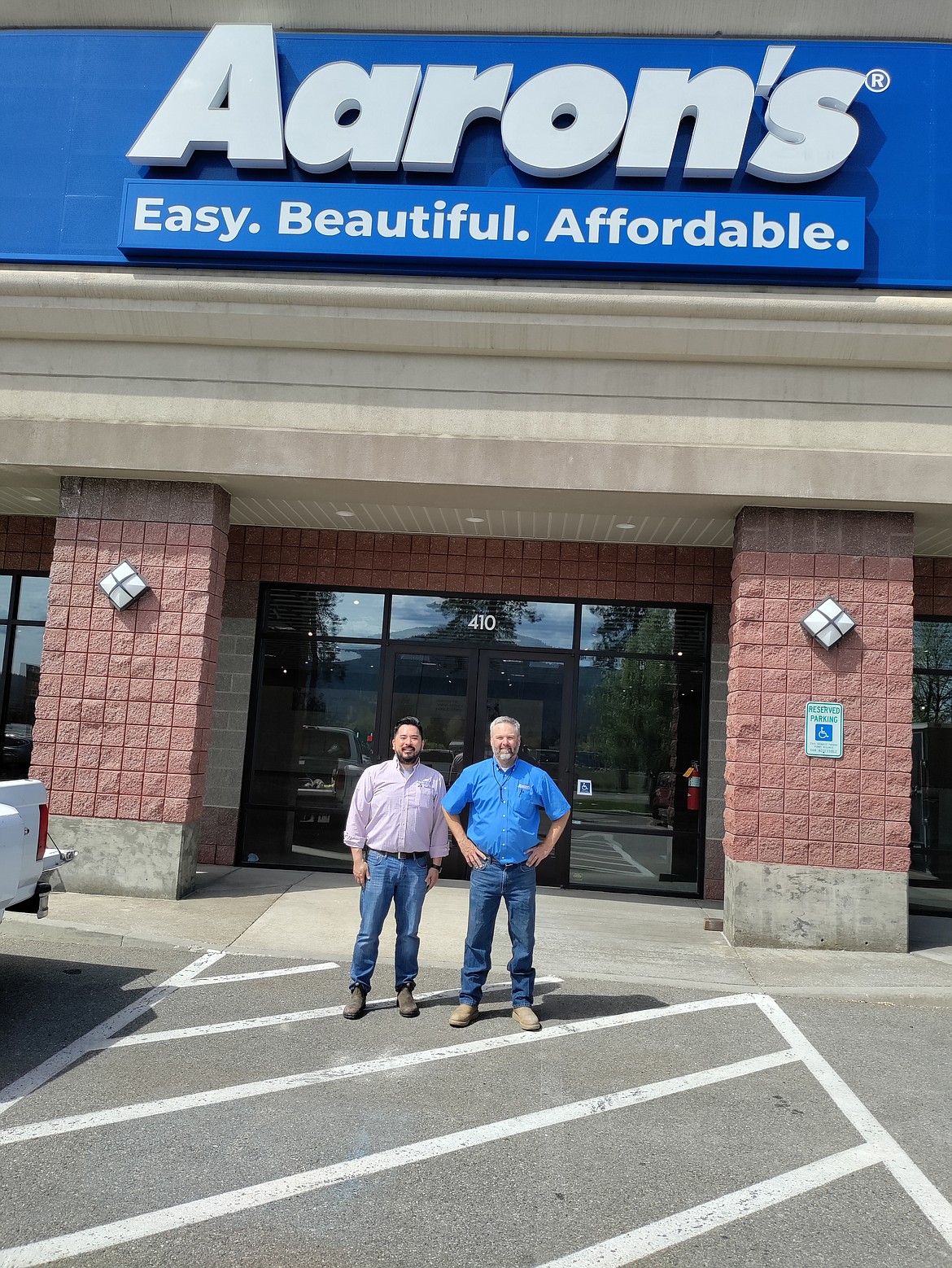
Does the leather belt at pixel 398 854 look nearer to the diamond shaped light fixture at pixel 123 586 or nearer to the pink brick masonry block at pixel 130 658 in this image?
the pink brick masonry block at pixel 130 658

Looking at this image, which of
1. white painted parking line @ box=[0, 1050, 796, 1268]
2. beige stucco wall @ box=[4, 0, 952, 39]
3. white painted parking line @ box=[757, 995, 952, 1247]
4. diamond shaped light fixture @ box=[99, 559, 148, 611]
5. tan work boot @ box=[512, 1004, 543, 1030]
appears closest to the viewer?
white painted parking line @ box=[0, 1050, 796, 1268]

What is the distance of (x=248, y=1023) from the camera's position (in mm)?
5453

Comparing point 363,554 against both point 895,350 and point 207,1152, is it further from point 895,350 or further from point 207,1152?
point 207,1152

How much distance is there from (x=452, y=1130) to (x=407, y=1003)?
164cm

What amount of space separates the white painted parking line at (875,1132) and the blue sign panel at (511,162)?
248 inches

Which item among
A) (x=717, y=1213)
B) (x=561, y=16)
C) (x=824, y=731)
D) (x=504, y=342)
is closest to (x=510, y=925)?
(x=717, y=1213)

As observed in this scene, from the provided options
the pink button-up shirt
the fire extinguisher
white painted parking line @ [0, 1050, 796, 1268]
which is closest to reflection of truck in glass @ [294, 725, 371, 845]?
the fire extinguisher

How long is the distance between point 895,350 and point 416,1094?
7.28 m

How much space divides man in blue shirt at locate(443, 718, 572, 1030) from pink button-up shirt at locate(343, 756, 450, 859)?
0.12 metres

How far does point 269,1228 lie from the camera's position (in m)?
3.26

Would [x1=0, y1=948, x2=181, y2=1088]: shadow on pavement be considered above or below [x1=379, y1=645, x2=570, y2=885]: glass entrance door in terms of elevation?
below

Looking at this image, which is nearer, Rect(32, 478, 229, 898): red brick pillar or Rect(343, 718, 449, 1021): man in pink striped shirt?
Rect(343, 718, 449, 1021): man in pink striped shirt

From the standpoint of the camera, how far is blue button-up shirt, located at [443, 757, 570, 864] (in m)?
5.75

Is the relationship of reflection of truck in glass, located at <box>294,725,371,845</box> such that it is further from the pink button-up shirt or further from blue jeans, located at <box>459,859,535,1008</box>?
A: blue jeans, located at <box>459,859,535,1008</box>
